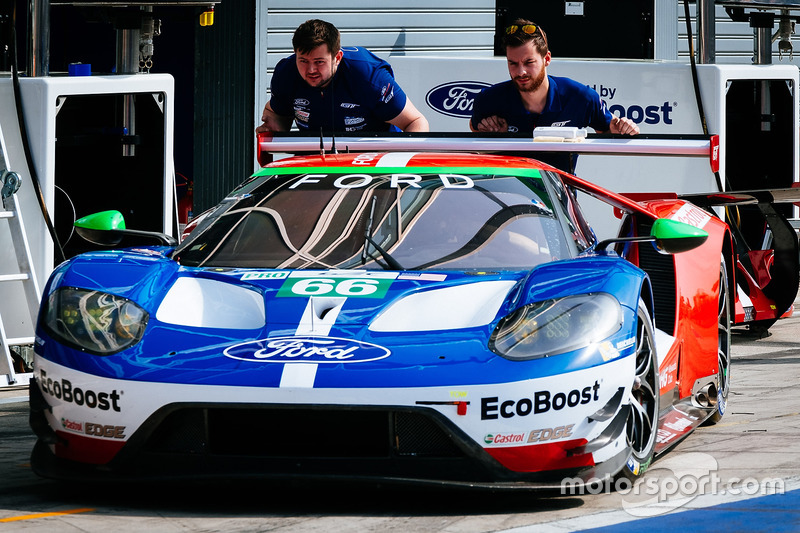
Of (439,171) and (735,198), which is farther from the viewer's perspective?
(735,198)

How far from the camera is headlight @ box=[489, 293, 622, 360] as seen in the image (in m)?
4.22

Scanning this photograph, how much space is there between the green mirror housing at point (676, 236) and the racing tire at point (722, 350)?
1.03m

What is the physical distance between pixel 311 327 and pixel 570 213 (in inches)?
57.2

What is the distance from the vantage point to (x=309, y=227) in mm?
5215

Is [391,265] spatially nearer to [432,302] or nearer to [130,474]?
[432,302]

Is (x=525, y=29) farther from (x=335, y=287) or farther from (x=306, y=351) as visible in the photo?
(x=306, y=351)

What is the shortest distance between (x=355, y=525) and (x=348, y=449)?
257mm

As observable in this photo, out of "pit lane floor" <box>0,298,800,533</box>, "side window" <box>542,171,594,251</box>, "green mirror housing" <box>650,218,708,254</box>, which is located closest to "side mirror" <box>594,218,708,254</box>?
"green mirror housing" <box>650,218,708,254</box>

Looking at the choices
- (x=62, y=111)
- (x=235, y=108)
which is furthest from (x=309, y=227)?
(x=235, y=108)

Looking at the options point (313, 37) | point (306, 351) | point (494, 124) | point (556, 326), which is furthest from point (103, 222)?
point (494, 124)

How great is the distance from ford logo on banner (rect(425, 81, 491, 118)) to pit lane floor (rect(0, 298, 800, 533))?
6.15 metres

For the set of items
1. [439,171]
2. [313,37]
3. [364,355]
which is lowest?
[364,355]

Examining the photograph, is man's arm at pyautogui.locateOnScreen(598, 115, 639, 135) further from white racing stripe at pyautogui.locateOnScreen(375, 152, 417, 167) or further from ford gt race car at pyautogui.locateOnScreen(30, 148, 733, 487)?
ford gt race car at pyautogui.locateOnScreen(30, 148, 733, 487)

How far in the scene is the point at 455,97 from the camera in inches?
438
